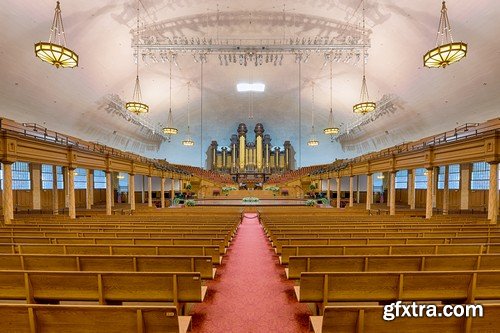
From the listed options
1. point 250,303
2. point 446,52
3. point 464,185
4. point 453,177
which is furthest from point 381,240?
point 453,177

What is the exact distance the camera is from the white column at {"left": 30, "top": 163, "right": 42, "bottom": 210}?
15.8m

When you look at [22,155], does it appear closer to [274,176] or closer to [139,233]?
[139,233]

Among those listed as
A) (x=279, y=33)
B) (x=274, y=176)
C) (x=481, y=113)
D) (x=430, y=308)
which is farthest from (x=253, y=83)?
(x=430, y=308)

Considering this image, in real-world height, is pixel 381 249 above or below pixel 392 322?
below

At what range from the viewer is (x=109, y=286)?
2.75 meters

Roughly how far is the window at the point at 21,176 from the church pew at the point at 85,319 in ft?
57.0

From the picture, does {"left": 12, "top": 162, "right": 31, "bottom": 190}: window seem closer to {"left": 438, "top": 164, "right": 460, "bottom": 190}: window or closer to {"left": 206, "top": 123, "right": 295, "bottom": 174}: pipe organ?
{"left": 206, "top": 123, "right": 295, "bottom": 174}: pipe organ

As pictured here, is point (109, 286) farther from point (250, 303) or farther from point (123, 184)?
point (123, 184)

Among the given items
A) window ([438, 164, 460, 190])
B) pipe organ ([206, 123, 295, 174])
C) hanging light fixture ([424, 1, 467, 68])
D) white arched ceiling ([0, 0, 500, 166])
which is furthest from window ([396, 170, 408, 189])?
hanging light fixture ([424, 1, 467, 68])

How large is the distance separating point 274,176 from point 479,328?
94.0ft

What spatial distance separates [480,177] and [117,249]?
1924cm

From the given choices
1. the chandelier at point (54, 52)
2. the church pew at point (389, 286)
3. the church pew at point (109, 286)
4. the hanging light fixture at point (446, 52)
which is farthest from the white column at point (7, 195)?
the hanging light fixture at point (446, 52)

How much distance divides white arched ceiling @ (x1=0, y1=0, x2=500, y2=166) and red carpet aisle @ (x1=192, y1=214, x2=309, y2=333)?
11.5m

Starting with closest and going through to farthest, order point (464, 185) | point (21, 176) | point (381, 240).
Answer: point (381, 240) < point (21, 176) < point (464, 185)
